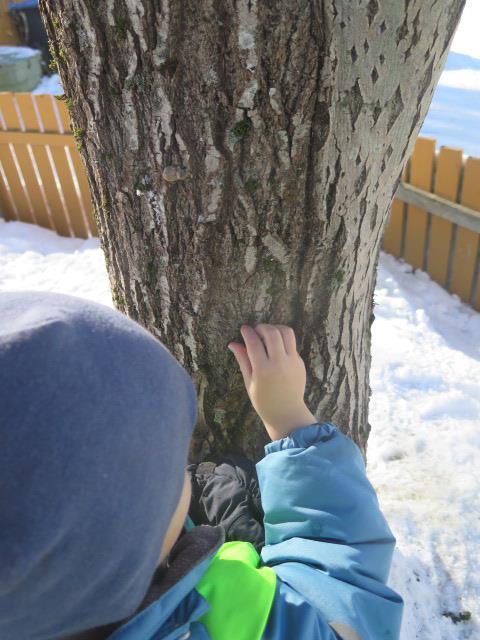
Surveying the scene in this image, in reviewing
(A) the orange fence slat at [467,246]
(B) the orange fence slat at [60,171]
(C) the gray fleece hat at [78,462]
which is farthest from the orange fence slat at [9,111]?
(C) the gray fleece hat at [78,462]

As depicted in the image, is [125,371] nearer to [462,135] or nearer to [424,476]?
[424,476]

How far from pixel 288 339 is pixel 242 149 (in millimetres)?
483

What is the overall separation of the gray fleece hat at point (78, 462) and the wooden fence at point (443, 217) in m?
3.21

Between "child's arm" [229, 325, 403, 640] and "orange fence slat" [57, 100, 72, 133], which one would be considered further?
"orange fence slat" [57, 100, 72, 133]

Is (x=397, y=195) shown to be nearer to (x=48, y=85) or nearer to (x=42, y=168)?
(x=42, y=168)

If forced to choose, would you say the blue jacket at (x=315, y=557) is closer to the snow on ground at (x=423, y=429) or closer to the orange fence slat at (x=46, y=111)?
the snow on ground at (x=423, y=429)

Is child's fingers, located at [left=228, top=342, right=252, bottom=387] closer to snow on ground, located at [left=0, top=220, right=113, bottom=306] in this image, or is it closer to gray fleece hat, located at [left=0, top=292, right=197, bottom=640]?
gray fleece hat, located at [left=0, top=292, right=197, bottom=640]

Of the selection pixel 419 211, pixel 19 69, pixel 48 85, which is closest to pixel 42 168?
pixel 419 211

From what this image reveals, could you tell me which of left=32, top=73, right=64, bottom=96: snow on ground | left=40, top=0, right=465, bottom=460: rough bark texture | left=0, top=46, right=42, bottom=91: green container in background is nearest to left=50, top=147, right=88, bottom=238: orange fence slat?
left=40, top=0, right=465, bottom=460: rough bark texture

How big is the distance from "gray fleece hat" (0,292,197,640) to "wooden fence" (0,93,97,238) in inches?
160

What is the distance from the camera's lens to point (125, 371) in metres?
0.77

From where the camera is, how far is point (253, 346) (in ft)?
4.21

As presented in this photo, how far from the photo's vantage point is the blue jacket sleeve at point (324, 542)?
100 cm

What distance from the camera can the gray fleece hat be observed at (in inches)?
26.2
